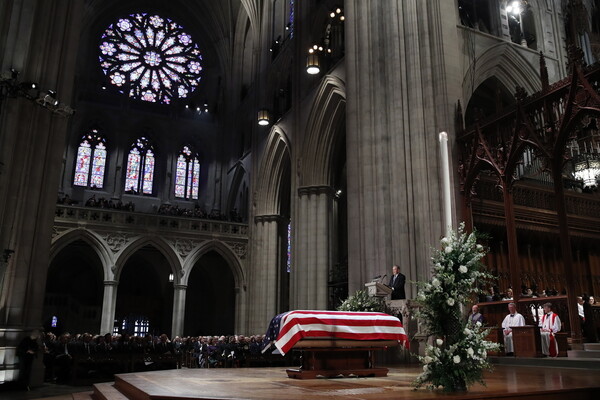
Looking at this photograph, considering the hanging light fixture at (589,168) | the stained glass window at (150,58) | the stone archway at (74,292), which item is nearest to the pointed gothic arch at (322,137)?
the hanging light fixture at (589,168)

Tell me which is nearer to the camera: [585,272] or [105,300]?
[585,272]

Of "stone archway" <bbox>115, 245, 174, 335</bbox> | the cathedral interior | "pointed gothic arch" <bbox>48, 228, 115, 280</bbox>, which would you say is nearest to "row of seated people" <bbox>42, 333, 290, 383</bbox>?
the cathedral interior

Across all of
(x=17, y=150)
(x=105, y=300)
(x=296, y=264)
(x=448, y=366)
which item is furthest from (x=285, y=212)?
(x=448, y=366)

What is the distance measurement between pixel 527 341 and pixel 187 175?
22400mm

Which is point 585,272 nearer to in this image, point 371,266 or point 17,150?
point 371,266

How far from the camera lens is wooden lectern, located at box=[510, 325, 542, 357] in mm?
8422

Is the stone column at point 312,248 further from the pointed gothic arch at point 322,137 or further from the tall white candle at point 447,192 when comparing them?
the tall white candle at point 447,192

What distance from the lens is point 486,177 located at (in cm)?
1325

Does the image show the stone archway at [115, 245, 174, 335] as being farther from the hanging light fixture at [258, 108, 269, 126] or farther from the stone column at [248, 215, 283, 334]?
the hanging light fixture at [258, 108, 269, 126]

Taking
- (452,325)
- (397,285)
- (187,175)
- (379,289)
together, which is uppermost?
(187,175)

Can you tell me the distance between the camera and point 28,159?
11.2 meters

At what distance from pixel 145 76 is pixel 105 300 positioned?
13.5 meters

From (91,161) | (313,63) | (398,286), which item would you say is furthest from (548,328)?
(91,161)

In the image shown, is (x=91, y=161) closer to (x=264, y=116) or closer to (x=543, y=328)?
(x=264, y=116)
